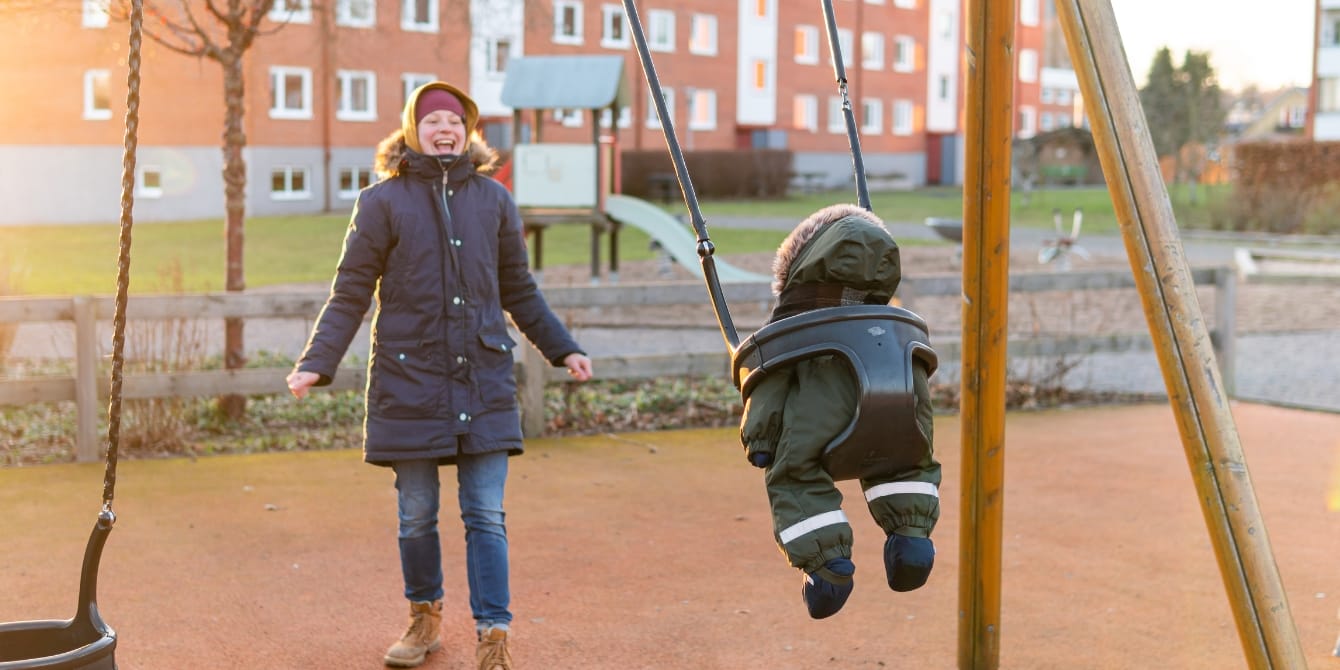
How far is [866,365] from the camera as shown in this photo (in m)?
3.26

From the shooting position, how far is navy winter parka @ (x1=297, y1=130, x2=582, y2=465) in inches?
175

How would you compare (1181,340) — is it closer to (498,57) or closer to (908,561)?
(908,561)

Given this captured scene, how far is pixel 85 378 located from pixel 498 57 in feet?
124

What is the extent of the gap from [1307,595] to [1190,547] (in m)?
0.72

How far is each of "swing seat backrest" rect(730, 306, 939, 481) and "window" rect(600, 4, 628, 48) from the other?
4414cm

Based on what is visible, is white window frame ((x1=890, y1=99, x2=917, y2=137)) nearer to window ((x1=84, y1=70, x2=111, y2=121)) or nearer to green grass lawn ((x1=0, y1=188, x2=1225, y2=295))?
green grass lawn ((x1=0, y1=188, x2=1225, y2=295))

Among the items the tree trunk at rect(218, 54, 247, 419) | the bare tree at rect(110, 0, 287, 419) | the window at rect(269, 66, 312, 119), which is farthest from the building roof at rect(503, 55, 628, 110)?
the window at rect(269, 66, 312, 119)

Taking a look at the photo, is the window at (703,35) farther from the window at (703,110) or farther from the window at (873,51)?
the window at (873,51)

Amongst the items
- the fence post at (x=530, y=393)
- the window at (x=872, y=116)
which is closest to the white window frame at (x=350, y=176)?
the window at (x=872, y=116)

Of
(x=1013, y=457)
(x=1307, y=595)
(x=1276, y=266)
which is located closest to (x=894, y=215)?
(x=1276, y=266)

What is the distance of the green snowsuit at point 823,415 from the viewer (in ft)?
10.6

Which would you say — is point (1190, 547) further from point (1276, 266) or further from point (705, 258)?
point (1276, 266)

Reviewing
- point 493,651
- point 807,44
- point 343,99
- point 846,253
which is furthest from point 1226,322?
point 807,44

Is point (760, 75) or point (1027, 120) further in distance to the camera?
point (1027, 120)
